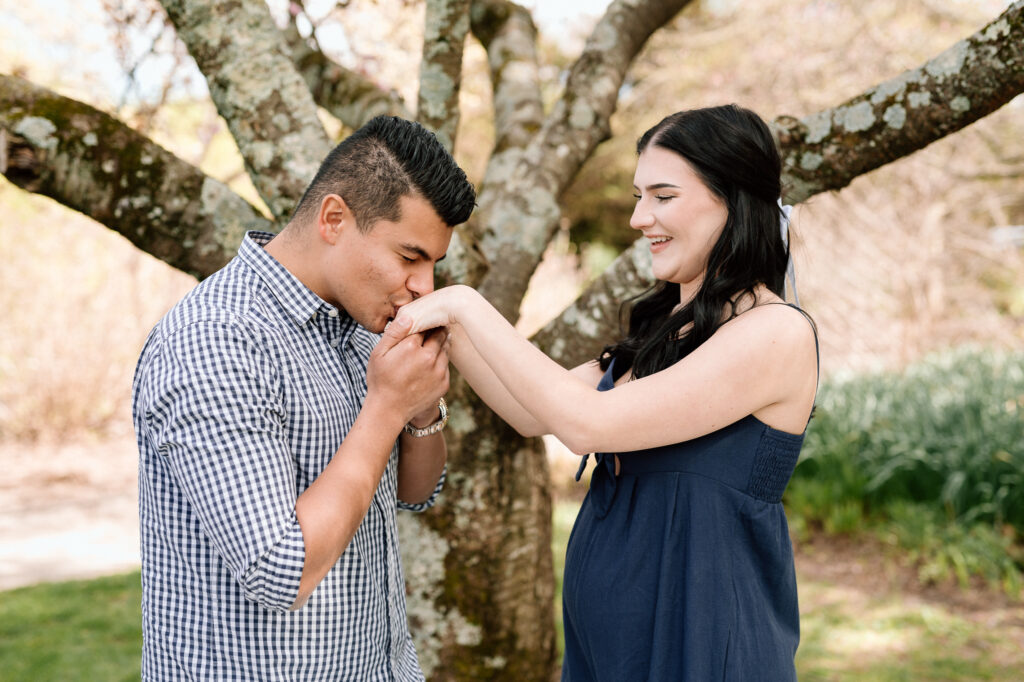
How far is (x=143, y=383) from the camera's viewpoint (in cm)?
163

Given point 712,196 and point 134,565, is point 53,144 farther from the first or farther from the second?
point 134,565

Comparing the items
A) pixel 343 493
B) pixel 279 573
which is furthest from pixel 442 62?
pixel 279 573

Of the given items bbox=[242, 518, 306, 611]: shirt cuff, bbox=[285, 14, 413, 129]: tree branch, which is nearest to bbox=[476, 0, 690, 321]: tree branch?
bbox=[285, 14, 413, 129]: tree branch

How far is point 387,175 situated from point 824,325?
9.81m

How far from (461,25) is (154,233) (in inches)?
54.6

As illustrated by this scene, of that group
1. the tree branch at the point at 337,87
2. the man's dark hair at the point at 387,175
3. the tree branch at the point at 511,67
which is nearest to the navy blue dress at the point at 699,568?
the man's dark hair at the point at 387,175

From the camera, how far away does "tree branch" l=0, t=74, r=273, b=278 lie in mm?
2699

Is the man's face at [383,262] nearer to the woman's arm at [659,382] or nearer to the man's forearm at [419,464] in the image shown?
the woman's arm at [659,382]

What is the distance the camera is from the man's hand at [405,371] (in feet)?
5.71

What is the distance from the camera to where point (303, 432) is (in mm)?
1722

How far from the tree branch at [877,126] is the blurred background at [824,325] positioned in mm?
2123

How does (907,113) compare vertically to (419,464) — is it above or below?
above

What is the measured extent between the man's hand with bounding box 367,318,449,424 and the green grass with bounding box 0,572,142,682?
3.47 m

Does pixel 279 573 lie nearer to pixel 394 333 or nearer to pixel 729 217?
pixel 394 333
